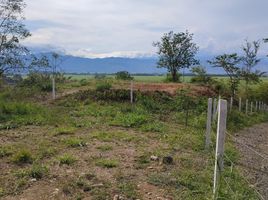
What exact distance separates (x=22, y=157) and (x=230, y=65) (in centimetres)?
2660

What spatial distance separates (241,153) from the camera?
1057 centimetres

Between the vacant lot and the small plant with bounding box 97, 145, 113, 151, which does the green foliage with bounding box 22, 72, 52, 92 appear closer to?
the vacant lot

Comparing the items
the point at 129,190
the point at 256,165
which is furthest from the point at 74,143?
the point at 256,165

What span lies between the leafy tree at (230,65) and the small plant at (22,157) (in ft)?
84.9

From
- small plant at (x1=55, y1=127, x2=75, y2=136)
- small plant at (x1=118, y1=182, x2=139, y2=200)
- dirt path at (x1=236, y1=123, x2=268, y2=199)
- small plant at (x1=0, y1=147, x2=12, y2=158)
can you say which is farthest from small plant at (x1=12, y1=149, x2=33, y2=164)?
dirt path at (x1=236, y1=123, x2=268, y2=199)

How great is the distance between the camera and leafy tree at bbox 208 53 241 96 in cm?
3222

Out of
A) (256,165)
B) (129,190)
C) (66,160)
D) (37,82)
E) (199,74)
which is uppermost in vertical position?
(199,74)

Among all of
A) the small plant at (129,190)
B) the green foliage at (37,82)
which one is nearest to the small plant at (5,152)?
the small plant at (129,190)

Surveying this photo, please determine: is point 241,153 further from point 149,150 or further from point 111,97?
point 111,97

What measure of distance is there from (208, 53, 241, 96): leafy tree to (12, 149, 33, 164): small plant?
25.9 m

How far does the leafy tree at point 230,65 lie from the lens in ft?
106

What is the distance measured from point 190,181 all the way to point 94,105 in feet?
33.4

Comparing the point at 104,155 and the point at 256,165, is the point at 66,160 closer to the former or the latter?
the point at 104,155

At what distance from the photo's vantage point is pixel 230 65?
106ft
